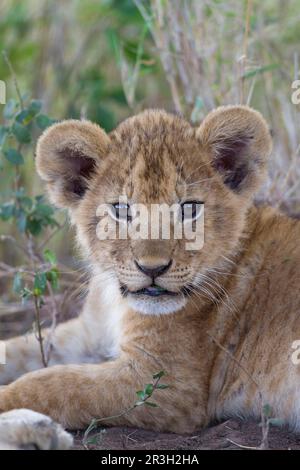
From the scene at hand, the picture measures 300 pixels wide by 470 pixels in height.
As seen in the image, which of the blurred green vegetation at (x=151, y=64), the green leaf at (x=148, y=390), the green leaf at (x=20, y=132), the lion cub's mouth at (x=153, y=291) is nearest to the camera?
the green leaf at (x=148, y=390)

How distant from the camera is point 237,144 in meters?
4.58

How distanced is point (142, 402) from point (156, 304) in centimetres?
47

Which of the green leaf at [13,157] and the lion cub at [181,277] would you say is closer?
the lion cub at [181,277]

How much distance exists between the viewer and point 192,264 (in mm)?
4250

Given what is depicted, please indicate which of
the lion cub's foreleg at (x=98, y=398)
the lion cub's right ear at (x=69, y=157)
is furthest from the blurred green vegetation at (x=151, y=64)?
the lion cub's foreleg at (x=98, y=398)

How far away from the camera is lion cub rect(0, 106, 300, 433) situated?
4273 millimetres

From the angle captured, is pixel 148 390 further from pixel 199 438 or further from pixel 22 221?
pixel 22 221

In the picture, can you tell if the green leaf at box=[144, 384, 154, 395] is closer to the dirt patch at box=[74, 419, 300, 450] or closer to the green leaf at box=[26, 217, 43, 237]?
the dirt patch at box=[74, 419, 300, 450]

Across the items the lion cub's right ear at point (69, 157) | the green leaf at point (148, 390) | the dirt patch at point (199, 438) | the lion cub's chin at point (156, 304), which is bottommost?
the dirt patch at point (199, 438)

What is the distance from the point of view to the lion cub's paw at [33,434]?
352 centimetres

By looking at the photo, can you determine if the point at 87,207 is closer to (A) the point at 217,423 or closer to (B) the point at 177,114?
(B) the point at 177,114

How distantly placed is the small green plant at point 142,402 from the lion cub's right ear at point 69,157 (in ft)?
3.47

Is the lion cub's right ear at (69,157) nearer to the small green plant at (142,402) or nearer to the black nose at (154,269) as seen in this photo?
the black nose at (154,269)

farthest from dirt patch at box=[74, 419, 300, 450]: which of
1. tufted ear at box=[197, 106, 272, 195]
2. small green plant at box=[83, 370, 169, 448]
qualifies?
tufted ear at box=[197, 106, 272, 195]
